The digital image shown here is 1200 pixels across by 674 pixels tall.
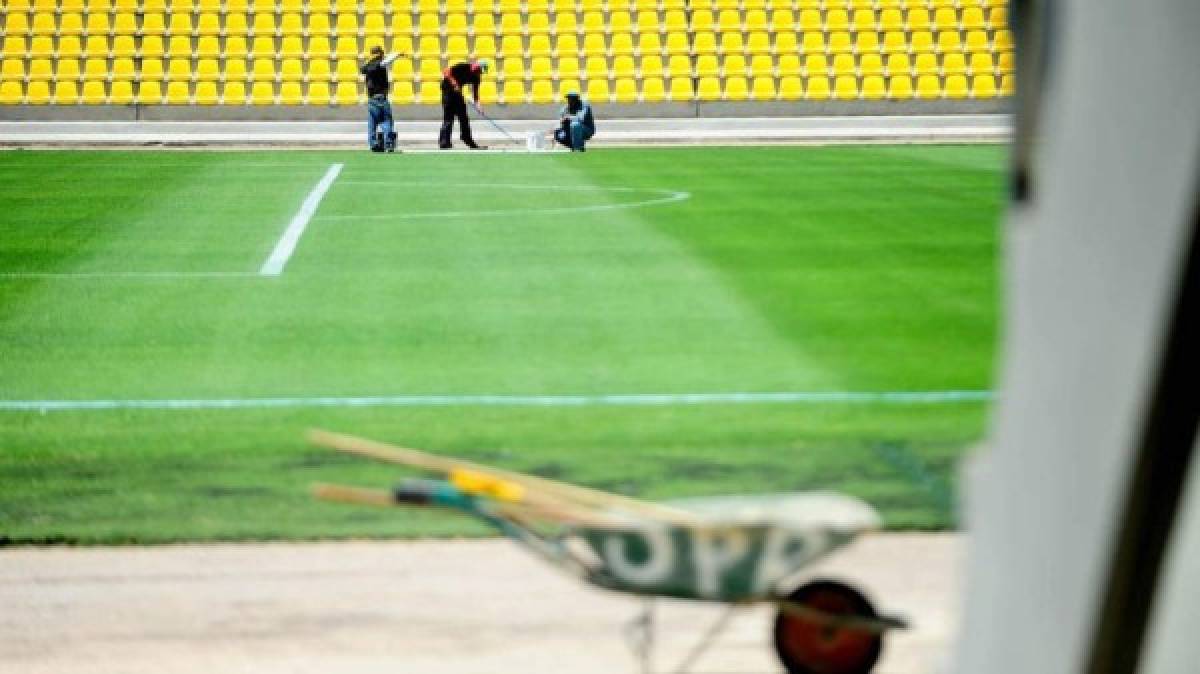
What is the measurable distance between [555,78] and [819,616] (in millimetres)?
36388

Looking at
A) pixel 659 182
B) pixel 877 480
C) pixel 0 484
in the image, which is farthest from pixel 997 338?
pixel 659 182

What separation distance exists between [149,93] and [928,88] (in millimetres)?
16410

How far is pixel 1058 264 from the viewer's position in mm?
3020

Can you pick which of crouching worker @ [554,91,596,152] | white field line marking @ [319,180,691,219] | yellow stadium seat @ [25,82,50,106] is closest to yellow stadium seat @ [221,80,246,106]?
yellow stadium seat @ [25,82,50,106]

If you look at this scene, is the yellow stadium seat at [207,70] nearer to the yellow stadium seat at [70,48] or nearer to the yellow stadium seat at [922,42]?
the yellow stadium seat at [70,48]

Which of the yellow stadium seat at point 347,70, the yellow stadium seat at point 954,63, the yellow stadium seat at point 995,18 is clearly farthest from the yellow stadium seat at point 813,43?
the yellow stadium seat at point 347,70

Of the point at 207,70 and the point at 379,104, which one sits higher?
the point at 379,104

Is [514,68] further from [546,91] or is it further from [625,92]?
[625,92]

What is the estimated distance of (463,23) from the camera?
137ft

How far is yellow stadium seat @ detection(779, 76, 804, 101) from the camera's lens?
41.1m

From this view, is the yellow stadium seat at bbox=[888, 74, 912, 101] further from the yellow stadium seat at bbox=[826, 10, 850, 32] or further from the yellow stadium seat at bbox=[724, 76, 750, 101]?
the yellow stadium seat at bbox=[724, 76, 750, 101]

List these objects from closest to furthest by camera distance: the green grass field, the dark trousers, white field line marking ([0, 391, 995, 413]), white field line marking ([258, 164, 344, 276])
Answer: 1. the green grass field
2. white field line marking ([0, 391, 995, 413])
3. white field line marking ([258, 164, 344, 276])
4. the dark trousers

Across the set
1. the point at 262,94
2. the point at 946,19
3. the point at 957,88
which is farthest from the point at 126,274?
the point at 946,19

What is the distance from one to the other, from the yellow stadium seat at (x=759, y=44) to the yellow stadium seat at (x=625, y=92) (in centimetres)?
287
